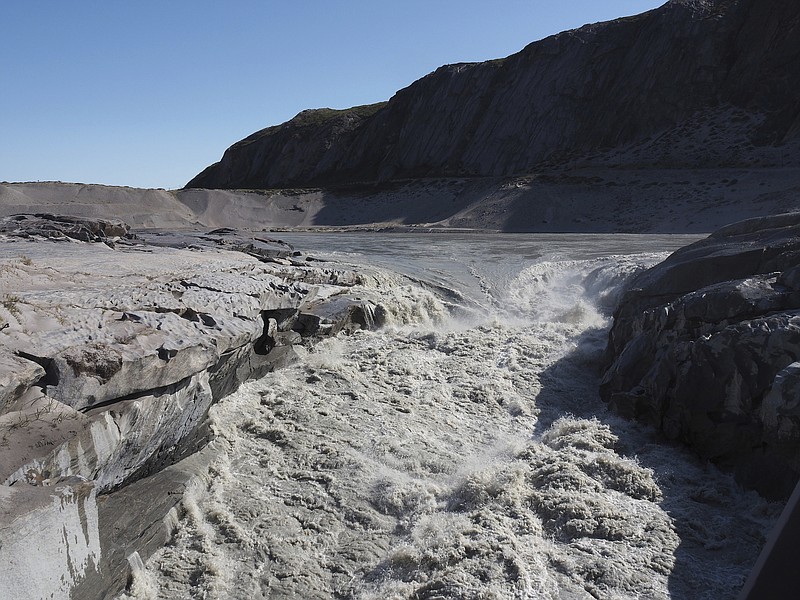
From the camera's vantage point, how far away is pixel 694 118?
40.9 metres

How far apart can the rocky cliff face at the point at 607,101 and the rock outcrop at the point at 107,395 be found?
35.7 meters

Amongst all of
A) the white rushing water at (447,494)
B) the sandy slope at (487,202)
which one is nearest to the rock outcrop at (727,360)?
the white rushing water at (447,494)

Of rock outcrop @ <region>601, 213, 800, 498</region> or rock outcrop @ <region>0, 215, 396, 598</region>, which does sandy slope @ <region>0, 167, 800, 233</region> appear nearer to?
rock outcrop @ <region>601, 213, 800, 498</region>

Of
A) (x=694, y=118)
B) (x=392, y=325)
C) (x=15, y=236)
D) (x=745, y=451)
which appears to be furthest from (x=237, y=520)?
(x=694, y=118)

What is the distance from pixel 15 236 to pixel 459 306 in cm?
938

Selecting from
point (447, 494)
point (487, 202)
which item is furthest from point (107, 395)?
point (487, 202)

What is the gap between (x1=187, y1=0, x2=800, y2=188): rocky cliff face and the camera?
1521 inches

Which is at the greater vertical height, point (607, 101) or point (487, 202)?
point (607, 101)

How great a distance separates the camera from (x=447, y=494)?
602cm

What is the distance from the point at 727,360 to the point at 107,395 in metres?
5.73

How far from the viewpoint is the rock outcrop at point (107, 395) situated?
4.05 m

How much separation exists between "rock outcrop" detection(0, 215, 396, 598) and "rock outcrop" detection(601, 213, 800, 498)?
456 cm

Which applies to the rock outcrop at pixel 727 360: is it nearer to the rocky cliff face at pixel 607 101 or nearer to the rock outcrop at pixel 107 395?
the rock outcrop at pixel 107 395

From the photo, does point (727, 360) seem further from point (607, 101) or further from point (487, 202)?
point (607, 101)
